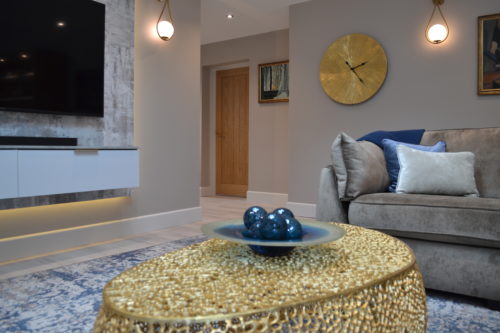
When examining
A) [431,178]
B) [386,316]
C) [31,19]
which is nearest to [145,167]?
[31,19]

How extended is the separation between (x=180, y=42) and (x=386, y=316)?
11.1ft

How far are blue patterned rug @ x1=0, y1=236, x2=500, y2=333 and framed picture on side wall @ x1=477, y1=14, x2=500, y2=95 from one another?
7.06 ft

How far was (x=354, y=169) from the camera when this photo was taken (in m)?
2.14

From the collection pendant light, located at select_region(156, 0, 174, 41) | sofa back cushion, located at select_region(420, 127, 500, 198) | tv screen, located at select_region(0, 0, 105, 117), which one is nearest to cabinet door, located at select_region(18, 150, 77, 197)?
tv screen, located at select_region(0, 0, 105, 117)

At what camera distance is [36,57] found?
2562 millimetres

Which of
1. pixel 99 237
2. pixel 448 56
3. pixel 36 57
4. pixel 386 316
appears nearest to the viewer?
pixel 386 316

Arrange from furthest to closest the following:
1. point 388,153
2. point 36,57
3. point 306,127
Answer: point 306,127, point 36,57, point 388,153

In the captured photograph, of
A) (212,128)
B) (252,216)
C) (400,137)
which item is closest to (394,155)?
(400,137)

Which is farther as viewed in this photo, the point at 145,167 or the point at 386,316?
the point at 145,167

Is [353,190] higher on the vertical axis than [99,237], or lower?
higher

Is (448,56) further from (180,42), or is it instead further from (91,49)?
(91,49)

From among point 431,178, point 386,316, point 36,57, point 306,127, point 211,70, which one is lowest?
point 386,316

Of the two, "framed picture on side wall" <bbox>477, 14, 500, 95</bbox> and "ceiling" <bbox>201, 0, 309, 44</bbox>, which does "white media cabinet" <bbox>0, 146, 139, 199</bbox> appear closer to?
"ceiling" <bbox>201, 0, 309, 44</bbox>

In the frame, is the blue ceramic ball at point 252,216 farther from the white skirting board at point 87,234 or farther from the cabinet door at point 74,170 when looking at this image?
the white skirting board at point 87,234
